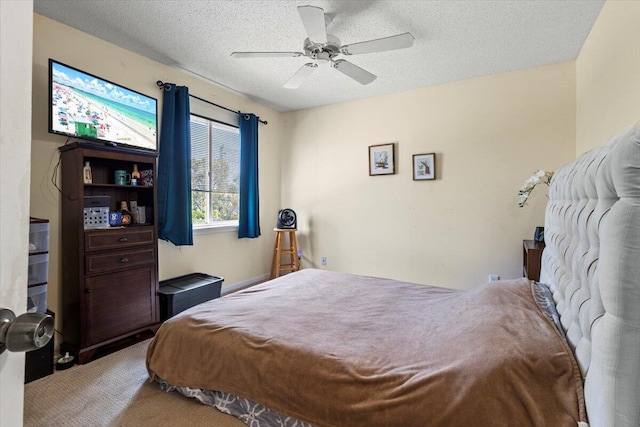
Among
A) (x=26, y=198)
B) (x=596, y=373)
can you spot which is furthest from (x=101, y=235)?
(x=596, y=373)

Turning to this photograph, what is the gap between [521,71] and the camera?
3.20 meters

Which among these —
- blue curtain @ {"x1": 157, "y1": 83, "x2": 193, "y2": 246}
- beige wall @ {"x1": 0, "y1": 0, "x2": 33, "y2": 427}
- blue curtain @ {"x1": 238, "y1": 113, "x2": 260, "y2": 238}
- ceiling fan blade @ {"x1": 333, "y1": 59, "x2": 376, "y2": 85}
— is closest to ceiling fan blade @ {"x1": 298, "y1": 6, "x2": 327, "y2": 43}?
ceiling fan blade @ {"x1": 333, "y1": 59, "x2": 376, "y2": 85}

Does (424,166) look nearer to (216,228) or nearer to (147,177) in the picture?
(216,228)

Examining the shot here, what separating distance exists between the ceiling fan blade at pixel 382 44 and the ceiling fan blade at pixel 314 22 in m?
0.20

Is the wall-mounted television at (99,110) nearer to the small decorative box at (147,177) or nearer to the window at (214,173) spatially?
the small decorative box at (147,177)

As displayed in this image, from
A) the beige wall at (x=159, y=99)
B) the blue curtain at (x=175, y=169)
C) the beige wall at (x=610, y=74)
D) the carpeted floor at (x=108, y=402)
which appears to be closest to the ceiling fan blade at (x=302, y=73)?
the blue curtain at (x=175, y=169)

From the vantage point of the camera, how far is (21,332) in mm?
428

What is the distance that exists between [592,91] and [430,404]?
287cm

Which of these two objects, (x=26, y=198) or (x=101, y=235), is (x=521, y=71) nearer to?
(x=26, y=198)

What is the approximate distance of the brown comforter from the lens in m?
0.99

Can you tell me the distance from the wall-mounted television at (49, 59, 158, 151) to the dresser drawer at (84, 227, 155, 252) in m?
0.74

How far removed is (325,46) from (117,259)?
233cm

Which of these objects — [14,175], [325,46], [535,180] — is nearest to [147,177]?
[325,46]

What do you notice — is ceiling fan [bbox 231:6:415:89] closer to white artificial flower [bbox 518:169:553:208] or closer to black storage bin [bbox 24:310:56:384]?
white artificial flower [bbox 518:169:553:208]
